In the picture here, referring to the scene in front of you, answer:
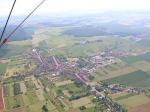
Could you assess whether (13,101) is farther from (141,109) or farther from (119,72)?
(119,72)

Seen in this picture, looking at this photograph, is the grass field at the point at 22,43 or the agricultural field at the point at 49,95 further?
the grass field at the point at 22,43

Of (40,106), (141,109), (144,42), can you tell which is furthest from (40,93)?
(144,42)

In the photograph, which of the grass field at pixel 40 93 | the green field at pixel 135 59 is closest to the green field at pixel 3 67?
the grass field at pixel 40 93

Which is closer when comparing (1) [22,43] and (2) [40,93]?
(2) [40,93]

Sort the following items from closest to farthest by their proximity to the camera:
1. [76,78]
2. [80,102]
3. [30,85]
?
1. [80,102]
2. [30,85]
3. [76,78]

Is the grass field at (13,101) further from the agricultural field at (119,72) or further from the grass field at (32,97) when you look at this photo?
the agricultural field at (119,72)

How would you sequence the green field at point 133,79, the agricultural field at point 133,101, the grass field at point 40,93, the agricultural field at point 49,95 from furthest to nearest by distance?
the green field at point 133,79 < the agricultural field at point 49,95 < the grass field at point 40,93 < the agricultural field at point 133,101

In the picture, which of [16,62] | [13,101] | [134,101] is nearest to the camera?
[134,101]

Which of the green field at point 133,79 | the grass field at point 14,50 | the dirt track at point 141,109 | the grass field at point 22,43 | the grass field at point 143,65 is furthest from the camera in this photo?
the grass field at point 22,43

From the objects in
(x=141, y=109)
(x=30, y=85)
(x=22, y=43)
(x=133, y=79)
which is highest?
(x=22, y=43)

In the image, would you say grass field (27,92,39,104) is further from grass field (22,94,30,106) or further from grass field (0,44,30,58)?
grass field (0,44,30,58)
